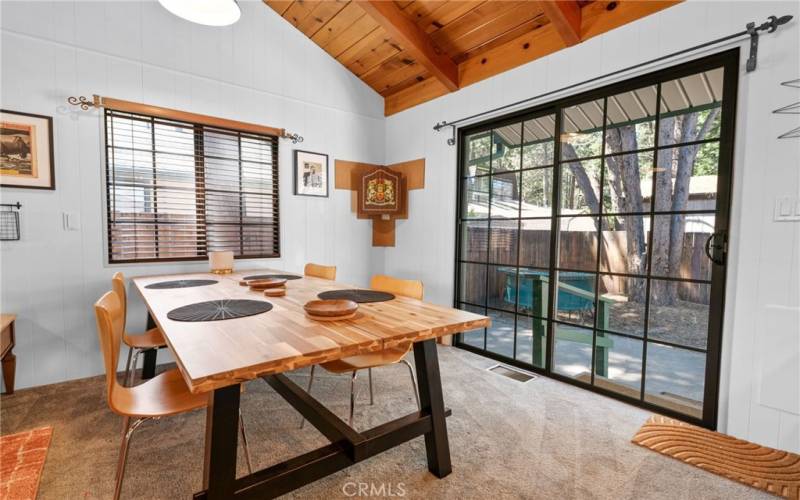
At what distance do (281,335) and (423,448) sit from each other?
1.08 metres

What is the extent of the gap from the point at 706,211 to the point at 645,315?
2.33ft

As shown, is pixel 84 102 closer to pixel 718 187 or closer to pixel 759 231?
pixel 718 187

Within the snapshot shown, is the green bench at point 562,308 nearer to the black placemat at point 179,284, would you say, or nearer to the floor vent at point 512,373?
the floor vent at point 512,373

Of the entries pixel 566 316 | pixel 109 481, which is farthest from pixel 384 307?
pixel 566 316

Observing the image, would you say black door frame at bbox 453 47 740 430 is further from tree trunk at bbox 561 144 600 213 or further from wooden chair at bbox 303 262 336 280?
wooden chair at bbox 303 262 336 280

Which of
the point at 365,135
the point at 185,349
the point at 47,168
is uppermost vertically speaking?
the point at 365,135

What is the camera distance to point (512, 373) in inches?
116

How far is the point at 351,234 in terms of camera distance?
4141 millimetres

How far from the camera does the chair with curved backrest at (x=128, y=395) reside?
127 cm

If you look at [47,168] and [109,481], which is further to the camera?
[47,168]

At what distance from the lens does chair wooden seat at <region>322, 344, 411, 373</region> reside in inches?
74.2

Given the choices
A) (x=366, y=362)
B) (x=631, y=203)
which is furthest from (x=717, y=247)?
(x=366, y=362)

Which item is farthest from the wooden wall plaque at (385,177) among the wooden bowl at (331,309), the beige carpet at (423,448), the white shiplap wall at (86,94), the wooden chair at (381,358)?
the wooden bowl at (331,309)

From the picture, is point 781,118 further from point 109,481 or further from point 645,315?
point 109,481
